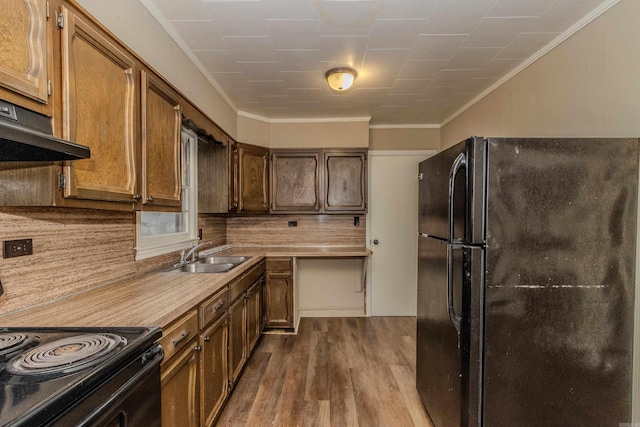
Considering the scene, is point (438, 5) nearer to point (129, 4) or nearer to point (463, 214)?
point (463, 214)

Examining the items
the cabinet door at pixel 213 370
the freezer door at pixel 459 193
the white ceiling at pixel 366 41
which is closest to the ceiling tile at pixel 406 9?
the white ceiling at pixel 366 41

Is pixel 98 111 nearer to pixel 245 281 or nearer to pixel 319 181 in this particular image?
pixel 245 281

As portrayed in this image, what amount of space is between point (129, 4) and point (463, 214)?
2041mm

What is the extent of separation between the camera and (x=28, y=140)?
0.85 metres

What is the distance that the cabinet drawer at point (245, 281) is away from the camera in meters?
2.26

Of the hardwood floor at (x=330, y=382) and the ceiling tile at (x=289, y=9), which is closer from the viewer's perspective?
the ceiling tile at (x=289, y=9)

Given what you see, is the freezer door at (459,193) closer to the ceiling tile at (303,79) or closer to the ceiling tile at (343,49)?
the ceiling tile at (343,49)

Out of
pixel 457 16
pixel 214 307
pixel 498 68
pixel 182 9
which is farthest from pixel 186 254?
pixel 498 68

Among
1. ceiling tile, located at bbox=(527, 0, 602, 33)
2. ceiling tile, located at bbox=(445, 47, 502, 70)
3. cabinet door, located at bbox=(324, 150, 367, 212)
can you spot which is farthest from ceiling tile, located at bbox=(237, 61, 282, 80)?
ceiling tile, located at bbox=(527, 0, 602, 33)

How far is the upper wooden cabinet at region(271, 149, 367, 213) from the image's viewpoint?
374cm

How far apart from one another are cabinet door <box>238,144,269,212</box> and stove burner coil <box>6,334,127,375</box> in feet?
7.90

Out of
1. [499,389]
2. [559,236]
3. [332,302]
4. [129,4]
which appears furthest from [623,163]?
[332,302]

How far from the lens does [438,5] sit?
1.78 metres

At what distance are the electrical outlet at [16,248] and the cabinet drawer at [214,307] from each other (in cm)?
78
